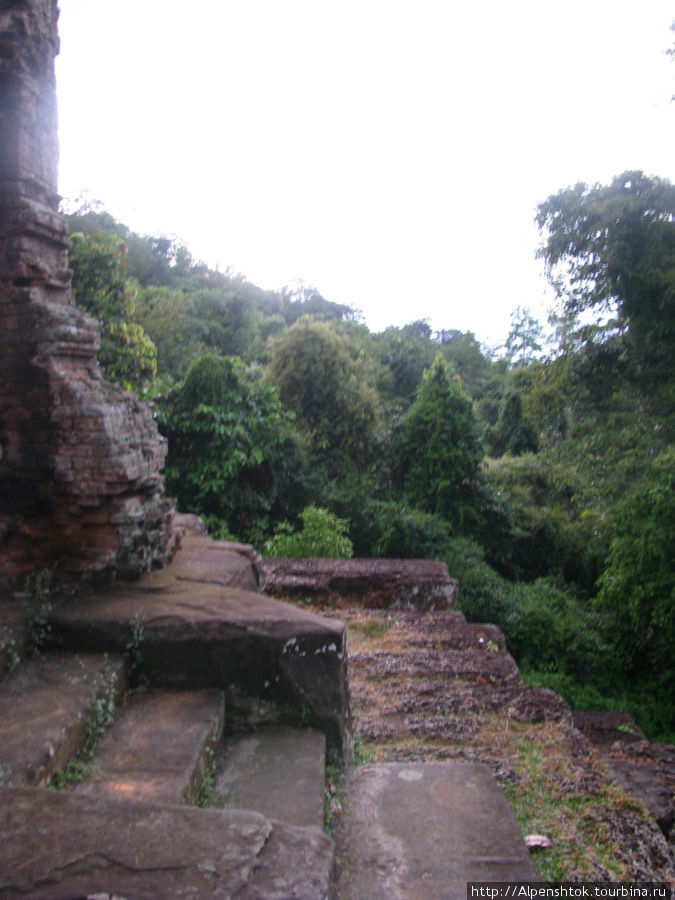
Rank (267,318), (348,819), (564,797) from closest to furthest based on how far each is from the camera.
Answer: (348,819) < (564,797) < (267,318)

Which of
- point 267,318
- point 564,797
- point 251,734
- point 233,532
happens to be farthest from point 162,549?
point 267,318

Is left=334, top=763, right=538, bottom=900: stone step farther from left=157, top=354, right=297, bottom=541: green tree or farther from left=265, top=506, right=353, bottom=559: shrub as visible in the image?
left=157, top=354, right=297, bottom=541: green tree

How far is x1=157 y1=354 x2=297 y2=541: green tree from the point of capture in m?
9.19

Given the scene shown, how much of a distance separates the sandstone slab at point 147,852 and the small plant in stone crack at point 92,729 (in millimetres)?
462

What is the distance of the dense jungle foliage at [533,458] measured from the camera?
26.8 ft

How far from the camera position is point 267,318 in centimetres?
2734

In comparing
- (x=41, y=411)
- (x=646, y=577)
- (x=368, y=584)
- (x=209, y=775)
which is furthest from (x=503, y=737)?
(x=646, y=577)

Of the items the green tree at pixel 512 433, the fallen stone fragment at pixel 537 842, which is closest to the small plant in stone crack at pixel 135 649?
the fallen stone fragment at pixel 537 842

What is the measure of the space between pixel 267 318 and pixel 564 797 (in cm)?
2580

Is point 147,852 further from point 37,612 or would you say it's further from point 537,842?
point 37,612

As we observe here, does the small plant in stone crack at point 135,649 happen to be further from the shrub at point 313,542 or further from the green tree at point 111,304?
the green tree at point 111,304

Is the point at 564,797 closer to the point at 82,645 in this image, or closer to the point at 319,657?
the point at 319,657

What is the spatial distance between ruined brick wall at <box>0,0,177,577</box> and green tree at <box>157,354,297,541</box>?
5.36 meters

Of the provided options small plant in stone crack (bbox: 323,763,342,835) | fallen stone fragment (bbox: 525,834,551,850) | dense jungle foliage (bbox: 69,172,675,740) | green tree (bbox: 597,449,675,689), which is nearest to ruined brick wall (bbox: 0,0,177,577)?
small plant in stone crack (bbox: 323,763,342,835)
